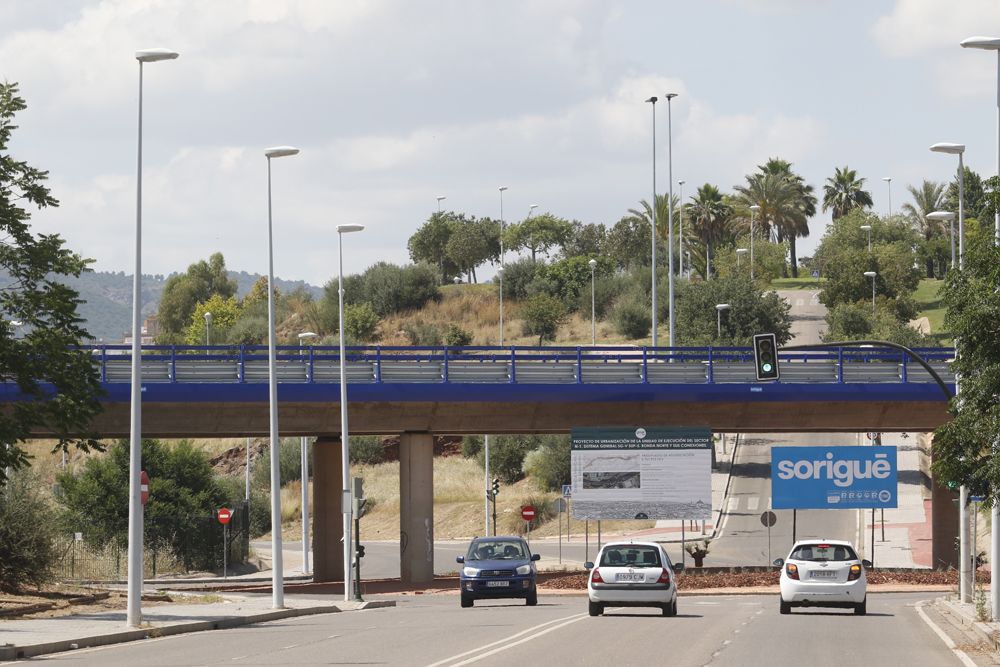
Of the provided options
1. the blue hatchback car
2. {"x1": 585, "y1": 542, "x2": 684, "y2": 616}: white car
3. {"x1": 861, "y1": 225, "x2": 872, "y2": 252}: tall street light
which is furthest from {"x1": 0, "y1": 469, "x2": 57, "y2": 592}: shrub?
{"x1": 861, "y1": 225, "x2": 872, "y2": 252}: tall street light

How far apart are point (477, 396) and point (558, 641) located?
25.2 metres

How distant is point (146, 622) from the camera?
2764 centimetres

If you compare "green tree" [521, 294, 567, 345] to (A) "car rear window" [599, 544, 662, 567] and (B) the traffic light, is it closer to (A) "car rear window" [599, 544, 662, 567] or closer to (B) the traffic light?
(B) the traffic light

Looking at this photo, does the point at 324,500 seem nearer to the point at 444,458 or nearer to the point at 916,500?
the point at 916,500

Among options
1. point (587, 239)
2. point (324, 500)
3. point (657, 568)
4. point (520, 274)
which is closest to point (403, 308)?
point (520, 274)

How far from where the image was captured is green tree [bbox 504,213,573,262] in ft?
534

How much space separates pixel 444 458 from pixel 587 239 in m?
68.8

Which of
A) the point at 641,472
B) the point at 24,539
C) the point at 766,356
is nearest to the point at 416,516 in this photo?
the point at 641,472

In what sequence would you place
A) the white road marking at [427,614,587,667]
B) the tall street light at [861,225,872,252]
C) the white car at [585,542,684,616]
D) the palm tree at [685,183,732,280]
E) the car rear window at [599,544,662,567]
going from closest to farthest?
the white road marking at [427,614,587,667], the white car at [585,542,684,616], the car rear window at [599,544,662,567], the tall street light at [861,225,872,252], the palm tree at [685,183,732,280]

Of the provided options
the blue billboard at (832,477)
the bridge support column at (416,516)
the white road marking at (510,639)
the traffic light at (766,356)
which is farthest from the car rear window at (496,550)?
the blue billboard at (832,477)

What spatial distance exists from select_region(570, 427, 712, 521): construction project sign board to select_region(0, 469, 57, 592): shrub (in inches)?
722

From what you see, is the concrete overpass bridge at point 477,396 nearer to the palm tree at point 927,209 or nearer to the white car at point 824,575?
the white car at point 824,575

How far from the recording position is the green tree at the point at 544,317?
12444 centimetres

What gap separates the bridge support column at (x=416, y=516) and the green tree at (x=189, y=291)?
382ft
